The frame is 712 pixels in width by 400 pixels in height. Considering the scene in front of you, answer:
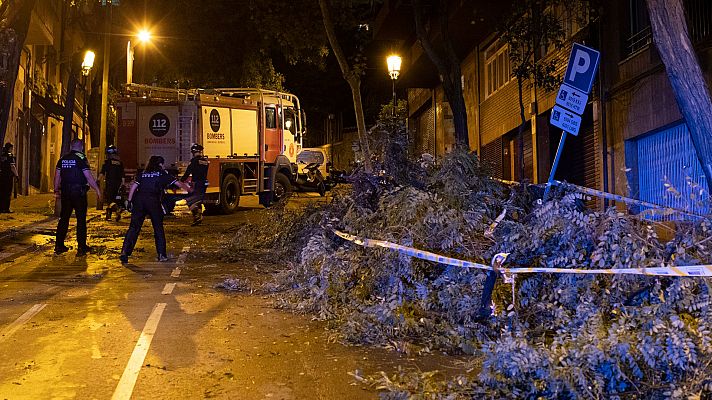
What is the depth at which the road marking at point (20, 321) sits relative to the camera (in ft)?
20.5

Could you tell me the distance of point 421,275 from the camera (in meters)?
6.83

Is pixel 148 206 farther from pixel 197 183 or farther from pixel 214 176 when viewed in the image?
pixel 214 176

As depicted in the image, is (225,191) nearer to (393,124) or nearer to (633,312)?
(393,124)

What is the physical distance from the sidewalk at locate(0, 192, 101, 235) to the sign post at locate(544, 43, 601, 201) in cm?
1066

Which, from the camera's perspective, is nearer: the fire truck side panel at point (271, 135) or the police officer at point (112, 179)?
the police officer at point (112, 179)

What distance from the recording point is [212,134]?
802 inches

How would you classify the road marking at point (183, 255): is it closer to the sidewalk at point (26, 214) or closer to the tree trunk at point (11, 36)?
the sidewalk at point (26, 214)

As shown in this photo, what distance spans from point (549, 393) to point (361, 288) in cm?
314

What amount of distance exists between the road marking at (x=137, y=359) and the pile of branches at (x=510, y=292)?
1.41 metres

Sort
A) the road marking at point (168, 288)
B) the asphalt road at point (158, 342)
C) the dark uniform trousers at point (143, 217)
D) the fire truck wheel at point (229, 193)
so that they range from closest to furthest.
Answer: the asphalt road at point (158, 342) → the road marking at point (168, 288) → the dark uniform trousers at point (143, 217) → the fire truck wheel at point (229, 193)

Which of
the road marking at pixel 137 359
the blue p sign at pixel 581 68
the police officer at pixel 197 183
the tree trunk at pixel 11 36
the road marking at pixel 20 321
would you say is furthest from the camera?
the police officer at pixel 197 183

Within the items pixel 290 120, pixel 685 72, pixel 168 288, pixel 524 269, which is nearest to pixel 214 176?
pixel 290 120

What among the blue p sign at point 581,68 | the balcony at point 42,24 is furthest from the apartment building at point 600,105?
the balcony at point 42,24

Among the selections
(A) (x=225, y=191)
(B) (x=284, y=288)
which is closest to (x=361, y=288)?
(B) (x=284, y=288)
